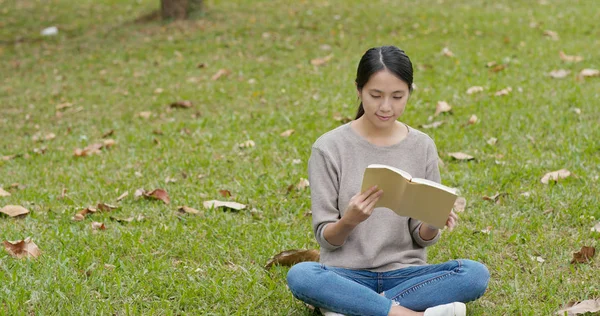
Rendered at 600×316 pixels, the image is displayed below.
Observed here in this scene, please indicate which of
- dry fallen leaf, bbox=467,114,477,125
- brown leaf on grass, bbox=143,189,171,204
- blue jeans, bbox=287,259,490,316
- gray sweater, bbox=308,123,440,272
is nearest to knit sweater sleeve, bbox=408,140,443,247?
gray sweater, bbox=308,123,440,272

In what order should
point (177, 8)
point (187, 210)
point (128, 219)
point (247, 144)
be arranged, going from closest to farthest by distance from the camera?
point (128, 219) → point (187, 210) → point (247, 144) → point (177, 8)

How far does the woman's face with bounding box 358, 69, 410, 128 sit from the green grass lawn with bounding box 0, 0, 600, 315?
865mm

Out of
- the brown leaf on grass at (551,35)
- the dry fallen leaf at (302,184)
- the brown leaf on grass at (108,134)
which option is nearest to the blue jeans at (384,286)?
the dry fallen leaf at (302,184)

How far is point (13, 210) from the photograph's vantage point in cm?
433

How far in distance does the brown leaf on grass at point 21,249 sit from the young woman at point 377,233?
1.44 metres

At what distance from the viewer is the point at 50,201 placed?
4.58 meters

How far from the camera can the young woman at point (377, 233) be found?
2.84 meters

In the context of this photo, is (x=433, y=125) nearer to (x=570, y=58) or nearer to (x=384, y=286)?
(x=570, y=58)

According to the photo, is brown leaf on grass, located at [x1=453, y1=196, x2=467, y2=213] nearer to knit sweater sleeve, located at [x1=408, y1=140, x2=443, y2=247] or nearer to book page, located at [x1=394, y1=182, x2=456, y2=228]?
knit sweater sleeve, located at [x1=408, y1=140, x2=443, y2=247]

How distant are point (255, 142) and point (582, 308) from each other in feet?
10.4

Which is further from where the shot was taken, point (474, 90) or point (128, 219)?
point (474, 90)

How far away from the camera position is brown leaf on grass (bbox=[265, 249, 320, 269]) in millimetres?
3498

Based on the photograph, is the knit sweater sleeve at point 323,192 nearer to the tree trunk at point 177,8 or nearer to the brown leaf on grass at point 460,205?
the brown leaf on grass at point 460,205

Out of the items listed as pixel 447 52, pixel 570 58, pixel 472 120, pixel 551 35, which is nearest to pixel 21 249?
pixel 472 120
